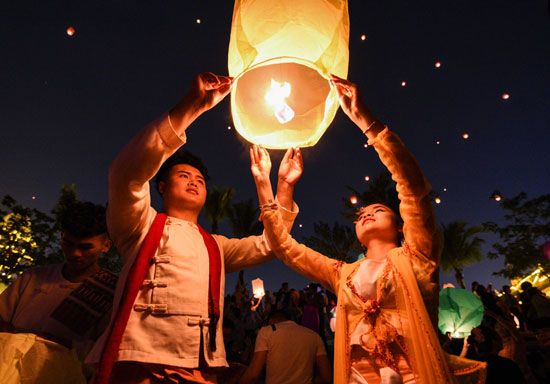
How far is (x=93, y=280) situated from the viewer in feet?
10.3

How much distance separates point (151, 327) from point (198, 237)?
30.8 inches

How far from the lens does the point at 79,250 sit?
321 cm

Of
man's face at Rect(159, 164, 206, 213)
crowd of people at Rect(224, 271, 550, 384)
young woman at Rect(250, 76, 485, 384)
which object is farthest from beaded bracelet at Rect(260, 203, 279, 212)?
crowd of people at Rect(224, 271, 550, 384)

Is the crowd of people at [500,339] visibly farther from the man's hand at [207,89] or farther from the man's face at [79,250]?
the man's hand at [207,89]

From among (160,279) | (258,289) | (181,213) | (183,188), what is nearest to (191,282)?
(160,279)

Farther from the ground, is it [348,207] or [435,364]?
[348,207]

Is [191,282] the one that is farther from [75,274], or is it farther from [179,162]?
[75,274]

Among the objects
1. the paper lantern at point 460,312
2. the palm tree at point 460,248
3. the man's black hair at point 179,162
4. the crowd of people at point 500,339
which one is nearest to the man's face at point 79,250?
the man's black hair at point 179,162

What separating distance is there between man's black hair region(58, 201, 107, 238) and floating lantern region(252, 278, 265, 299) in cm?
1133

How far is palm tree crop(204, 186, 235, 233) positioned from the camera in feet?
84.8

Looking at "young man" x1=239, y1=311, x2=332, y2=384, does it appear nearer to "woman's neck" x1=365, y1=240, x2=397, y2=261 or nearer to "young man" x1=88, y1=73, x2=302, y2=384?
"woman's neck" x1=365, y1=240, x2=397, y2=261

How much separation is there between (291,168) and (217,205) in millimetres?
22688

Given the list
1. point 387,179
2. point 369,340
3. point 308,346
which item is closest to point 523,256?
point 387,179

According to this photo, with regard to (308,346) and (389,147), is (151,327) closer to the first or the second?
(389,147)
